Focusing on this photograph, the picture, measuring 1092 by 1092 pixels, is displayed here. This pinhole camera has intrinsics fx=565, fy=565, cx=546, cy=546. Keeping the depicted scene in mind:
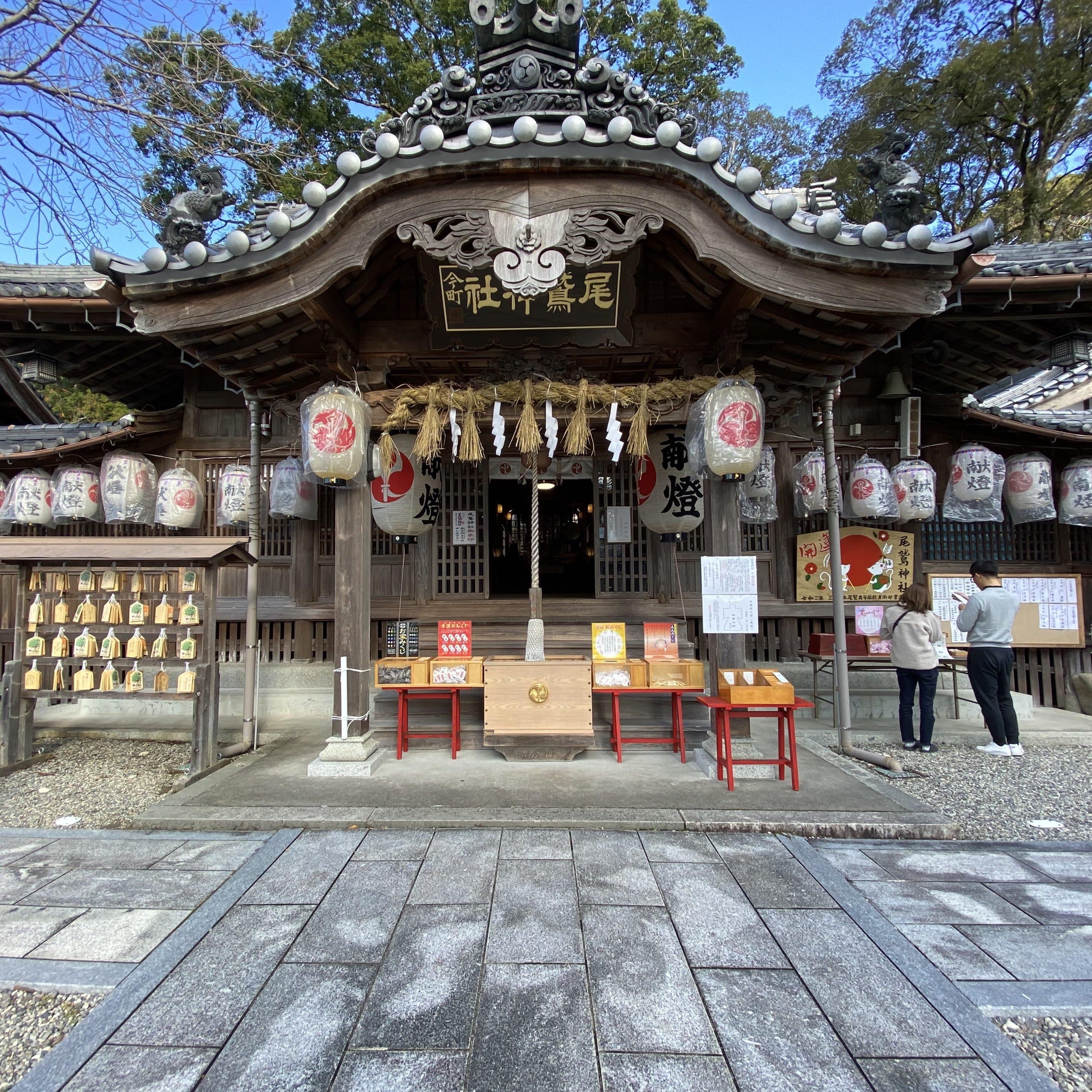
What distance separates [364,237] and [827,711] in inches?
320

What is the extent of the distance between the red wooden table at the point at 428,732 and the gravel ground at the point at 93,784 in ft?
7.34

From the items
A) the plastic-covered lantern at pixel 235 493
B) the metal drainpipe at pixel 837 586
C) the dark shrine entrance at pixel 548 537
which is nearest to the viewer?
the metal drainpipe at pixel 837 586

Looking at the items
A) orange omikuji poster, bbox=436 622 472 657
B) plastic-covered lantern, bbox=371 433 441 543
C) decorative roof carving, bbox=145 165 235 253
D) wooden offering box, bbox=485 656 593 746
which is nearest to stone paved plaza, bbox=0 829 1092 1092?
wooden offering box, bbox=485 656 593 746

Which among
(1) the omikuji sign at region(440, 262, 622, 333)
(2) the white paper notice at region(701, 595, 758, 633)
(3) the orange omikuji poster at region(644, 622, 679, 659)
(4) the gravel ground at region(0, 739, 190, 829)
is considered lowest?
(4) the gravel ground at region(0, 739, 190, 829)

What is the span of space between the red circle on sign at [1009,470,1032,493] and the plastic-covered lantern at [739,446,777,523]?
3.21 m

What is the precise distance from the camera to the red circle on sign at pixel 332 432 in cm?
536

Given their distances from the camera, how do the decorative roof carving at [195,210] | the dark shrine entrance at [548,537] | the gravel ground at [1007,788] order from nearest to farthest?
the gravel ground at [1007,788], the decorative roof carving at [195,210], the dark shrine entrance at [548,537]

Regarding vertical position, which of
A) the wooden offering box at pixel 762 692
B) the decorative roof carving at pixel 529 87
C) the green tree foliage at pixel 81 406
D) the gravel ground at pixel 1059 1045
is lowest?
the gravel ground at pixel 1059 1045

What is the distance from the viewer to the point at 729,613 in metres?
5.49

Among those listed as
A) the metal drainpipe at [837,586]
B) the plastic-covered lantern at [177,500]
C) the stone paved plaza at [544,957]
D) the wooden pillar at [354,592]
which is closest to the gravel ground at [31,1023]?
the stone paved plaza at [544,957]

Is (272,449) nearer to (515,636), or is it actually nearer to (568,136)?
(515,636)

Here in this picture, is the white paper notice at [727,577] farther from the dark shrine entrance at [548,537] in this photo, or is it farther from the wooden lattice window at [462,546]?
the dark shrine entrance at [548,537]

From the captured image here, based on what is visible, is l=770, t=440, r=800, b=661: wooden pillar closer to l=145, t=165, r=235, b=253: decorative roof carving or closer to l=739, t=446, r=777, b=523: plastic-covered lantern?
l=739, t=446, r=777, b=523: plastic-covered lantern

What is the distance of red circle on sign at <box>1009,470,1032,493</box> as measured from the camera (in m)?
7.77
